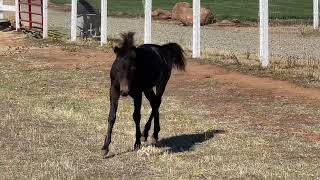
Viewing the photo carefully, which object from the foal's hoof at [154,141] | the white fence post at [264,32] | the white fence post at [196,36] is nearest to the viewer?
the foal's hoof at [154,141]

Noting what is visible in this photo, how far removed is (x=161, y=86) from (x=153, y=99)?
191 millimetres

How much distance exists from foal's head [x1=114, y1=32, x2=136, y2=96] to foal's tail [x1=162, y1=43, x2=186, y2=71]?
4.54 ft

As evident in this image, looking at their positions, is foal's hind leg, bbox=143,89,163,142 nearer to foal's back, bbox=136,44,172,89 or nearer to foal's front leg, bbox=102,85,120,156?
foal's back, bbox=136,44,172,89

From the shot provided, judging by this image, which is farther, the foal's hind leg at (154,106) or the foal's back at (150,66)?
the foal's hind leg at (154,106)

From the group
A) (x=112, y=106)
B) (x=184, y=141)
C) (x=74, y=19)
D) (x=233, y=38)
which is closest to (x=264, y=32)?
(x=184, y=141)

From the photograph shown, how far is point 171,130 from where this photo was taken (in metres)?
10.3

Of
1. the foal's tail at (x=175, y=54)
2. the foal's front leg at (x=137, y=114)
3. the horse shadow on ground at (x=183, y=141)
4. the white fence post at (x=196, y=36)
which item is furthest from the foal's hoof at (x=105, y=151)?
the white fence post at (x=196, y=36)

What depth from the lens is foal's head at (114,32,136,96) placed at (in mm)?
7852

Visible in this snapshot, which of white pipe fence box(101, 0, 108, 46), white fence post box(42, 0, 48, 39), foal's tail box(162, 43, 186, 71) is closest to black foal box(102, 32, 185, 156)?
foal's tail box(162, 43, 186, 71)

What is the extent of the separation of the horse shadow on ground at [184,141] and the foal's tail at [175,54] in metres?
0.93

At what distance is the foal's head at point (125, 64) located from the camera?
309 inches

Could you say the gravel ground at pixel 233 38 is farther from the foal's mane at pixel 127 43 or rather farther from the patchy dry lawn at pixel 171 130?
the foal's mane at pixel 127 43

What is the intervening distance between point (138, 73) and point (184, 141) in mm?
1756

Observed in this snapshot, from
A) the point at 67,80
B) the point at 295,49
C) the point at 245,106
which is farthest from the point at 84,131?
the point at 295,49
